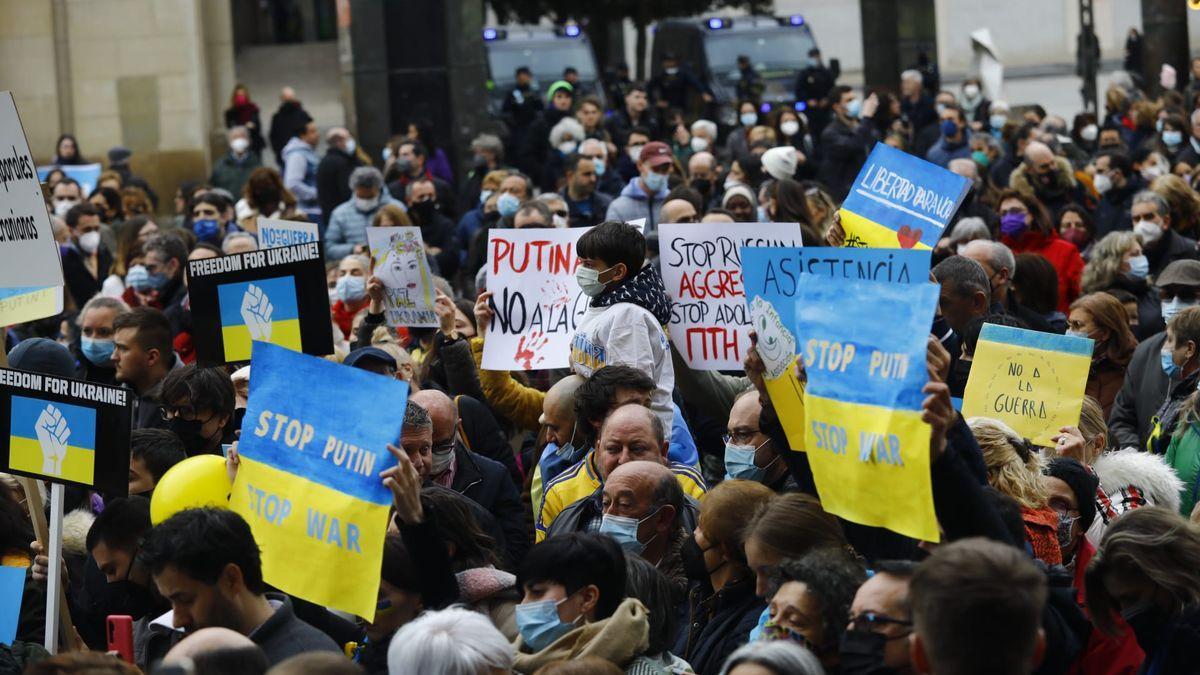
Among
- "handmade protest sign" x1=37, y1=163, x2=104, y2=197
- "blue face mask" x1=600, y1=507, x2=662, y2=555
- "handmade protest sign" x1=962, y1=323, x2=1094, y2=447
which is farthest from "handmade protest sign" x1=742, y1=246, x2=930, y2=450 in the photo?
"handmade protest sign" x1=37, y1=163, x2=104, y2=197

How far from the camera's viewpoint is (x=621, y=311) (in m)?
7.63

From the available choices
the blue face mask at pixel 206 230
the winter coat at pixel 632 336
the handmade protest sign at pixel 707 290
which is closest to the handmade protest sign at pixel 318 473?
the winter coat at pixel 632 336

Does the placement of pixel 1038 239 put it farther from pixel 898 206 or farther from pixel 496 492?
pixel 496 492

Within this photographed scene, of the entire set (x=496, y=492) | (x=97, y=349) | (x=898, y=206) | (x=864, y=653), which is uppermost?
(x=898, y=206)

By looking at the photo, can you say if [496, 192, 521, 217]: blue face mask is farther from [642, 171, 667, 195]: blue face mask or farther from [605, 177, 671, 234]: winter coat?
[642, 171, 667, 195]: blue face mask

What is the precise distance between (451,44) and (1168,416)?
13962 millimetres

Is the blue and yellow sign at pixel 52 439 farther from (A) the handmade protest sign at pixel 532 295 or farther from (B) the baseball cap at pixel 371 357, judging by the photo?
(A) the handmade protest sign at pixel 532 295

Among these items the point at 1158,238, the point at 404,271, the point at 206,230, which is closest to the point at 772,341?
the point at 404,271

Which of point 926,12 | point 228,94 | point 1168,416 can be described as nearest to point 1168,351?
point 1168,416

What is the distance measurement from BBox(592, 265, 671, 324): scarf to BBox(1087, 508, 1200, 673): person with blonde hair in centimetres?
292

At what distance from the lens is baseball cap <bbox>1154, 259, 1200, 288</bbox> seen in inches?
369

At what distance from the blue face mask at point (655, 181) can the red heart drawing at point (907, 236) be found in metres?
5.30

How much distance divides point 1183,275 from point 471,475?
4109 millimetres

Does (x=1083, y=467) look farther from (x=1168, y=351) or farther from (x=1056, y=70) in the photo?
(x=1056, y=70)
